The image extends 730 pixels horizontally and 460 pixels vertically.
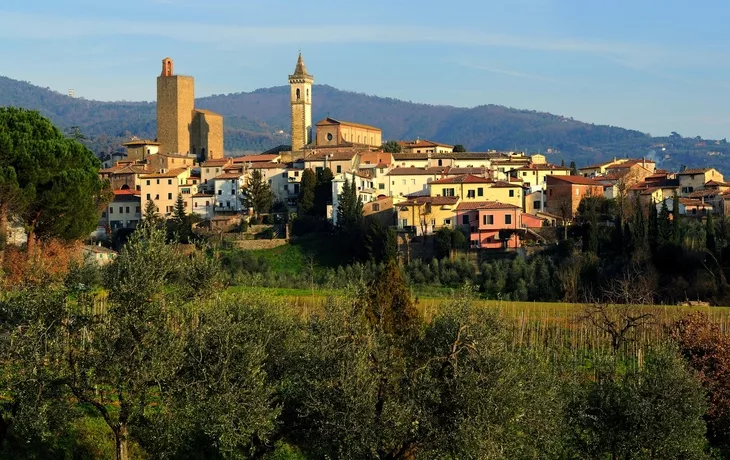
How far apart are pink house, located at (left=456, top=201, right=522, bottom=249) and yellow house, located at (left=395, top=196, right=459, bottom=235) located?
1975 millimetres

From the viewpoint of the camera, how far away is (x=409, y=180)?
76312 millimetres

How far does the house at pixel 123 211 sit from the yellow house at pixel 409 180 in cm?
1842

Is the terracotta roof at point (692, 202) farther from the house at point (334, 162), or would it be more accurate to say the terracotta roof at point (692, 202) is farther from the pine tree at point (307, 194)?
the pine tree at point (307, 194)

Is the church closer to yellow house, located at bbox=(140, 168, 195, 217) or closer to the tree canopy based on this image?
yellow house, located at bbox=(140, 168, 195, 217)

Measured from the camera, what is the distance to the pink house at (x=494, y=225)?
62594 millimetres

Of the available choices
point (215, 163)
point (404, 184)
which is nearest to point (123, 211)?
point (215, 163)

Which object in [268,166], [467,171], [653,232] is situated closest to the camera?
[653,232]

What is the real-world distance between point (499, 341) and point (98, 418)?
9807 mm

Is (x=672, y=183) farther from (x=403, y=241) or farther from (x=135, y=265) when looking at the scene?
(x=135, y=265)

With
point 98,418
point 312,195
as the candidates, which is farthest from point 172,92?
point 98,418

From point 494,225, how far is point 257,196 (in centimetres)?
1796

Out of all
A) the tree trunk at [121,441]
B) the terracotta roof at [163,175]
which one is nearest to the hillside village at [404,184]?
the terracotta roof at [163,175]

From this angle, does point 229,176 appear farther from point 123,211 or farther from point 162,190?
point 123,211

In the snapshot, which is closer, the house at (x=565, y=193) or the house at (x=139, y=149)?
the house at (x=565, y=193)
